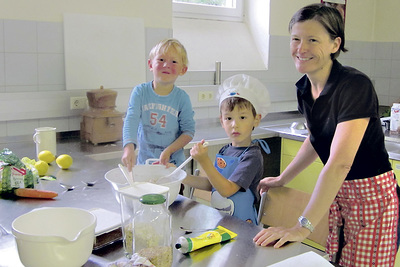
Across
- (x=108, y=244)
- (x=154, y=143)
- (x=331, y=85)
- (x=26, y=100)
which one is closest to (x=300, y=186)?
(x=154, y=143)

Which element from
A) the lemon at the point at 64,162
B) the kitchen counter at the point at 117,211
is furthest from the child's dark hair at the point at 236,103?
the lemon at the point at 64,162

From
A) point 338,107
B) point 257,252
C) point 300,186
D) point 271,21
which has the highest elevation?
point 271,21

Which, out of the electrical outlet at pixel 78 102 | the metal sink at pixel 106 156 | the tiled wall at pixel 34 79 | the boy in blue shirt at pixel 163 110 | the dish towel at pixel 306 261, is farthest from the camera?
the electrical outlet at pixel 78 102

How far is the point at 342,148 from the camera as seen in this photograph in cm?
120

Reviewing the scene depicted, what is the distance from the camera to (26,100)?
2277 mm

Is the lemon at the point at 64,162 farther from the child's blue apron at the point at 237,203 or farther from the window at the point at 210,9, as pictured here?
the window at the point at 210,9

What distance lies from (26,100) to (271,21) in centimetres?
188

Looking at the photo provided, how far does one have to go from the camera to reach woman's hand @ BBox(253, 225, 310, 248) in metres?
1.05

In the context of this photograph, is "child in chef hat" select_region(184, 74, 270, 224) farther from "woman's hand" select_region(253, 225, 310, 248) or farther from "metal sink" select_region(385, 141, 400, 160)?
"metal sink" select_region(385, 141, 400, 160)

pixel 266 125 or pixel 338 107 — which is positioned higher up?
pixel 338 107

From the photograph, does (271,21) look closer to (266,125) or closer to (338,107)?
(266,125)

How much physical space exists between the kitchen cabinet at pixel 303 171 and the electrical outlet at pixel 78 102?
1234mm

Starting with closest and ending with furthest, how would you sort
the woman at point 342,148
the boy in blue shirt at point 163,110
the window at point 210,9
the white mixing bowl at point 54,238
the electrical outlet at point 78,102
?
the white mixing bowl at point 54,238, the woman at point 342,148, the boy in blue shirt at point 163,110, the electrical outlet at point 78,102, the window at point 210,9

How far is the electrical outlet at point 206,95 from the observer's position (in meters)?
2.94
